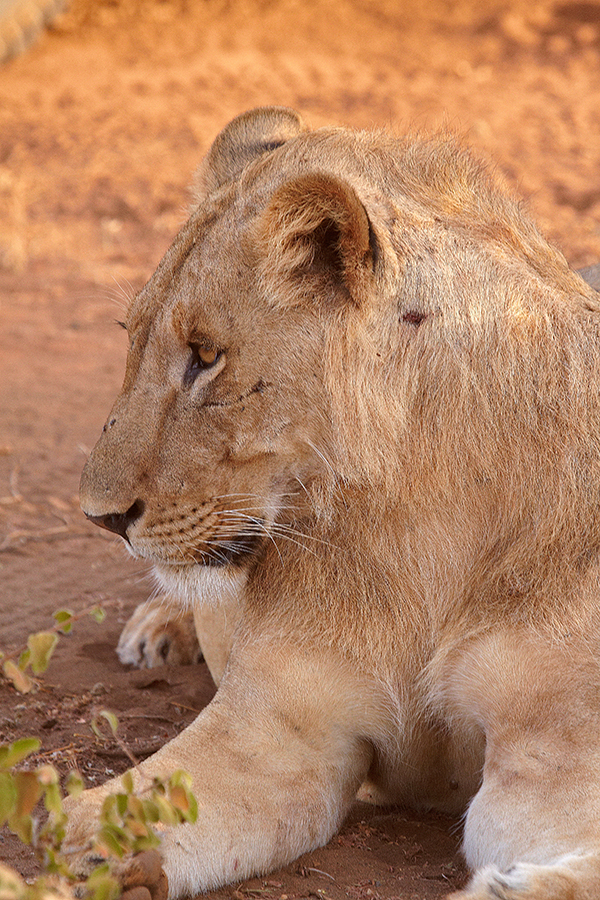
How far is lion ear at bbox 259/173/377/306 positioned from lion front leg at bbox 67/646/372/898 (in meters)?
0.80

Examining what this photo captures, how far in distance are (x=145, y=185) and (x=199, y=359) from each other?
753cm

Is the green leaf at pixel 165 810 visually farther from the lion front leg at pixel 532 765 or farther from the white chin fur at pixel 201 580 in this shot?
the white chin fur at pixel 201 580

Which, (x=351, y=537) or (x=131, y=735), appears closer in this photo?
(x=351, y=537)

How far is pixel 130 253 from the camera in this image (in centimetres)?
876

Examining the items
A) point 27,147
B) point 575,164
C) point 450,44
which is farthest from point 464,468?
point 450,44

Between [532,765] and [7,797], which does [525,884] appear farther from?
[7,797]

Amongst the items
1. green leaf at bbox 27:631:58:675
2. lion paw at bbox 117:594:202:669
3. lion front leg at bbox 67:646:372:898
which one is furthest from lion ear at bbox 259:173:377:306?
lion paw at bbox 117:594:202:669

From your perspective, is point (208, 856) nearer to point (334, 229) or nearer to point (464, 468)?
point (464, 468)

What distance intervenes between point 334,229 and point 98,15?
1189 centimetres

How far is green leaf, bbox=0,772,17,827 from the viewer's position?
5.81ft

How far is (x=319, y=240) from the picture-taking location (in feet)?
8.30

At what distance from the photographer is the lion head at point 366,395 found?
8.36 feet

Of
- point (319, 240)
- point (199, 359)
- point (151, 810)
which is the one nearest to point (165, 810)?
point (151, 810)

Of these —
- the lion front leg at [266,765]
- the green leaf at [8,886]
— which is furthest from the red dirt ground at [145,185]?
the green leaf at [8,886]
